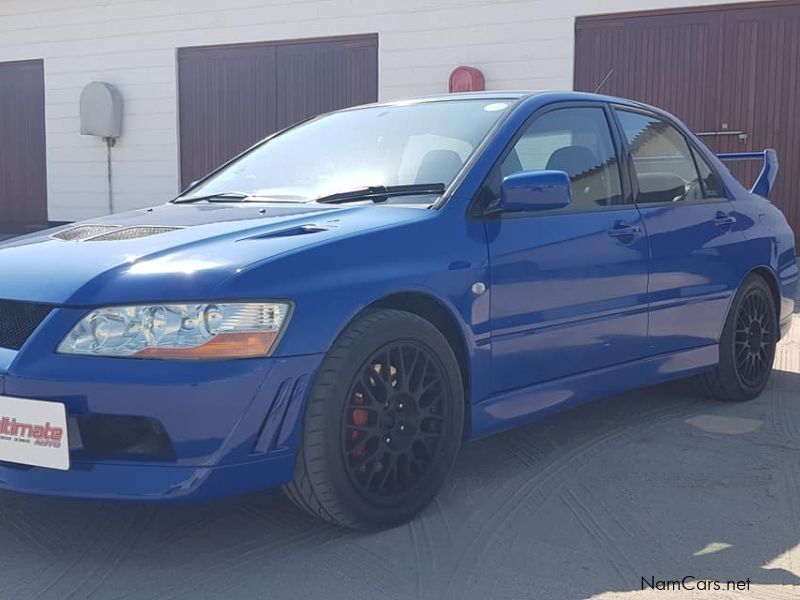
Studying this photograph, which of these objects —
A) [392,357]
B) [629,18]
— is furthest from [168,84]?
[392,357]

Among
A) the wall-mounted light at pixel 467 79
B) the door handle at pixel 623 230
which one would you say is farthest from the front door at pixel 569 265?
the wall-mounted light at pixel 467 79

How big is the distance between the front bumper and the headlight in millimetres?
31

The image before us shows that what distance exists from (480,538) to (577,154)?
1.70m

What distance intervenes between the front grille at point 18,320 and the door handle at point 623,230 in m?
2.18

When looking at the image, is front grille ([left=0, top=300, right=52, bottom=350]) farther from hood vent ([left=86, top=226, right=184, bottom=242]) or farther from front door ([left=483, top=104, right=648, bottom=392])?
front door ([left=483, top=104, right=648, bottom=392])

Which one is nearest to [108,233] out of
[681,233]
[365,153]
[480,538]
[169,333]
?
[169,333]

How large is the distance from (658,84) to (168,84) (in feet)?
22.6

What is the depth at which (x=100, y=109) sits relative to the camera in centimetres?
1391

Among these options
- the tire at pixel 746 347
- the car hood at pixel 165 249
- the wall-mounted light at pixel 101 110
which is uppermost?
the wall-mounted light at pixel 101 110

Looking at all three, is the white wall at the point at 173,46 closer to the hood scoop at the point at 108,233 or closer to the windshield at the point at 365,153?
the windshield at the point at 365,153

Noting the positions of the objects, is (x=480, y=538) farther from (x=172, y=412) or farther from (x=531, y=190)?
(x=531, y=190)

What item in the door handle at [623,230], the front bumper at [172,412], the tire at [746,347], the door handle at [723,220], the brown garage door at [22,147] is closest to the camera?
the front bumper at [172,412]

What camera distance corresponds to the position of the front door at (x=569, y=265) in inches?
133

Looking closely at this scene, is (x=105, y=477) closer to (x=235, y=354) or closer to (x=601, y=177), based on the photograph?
(x=235, y=354)
